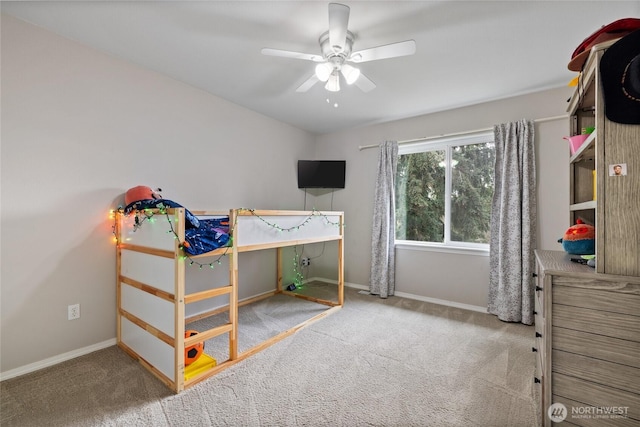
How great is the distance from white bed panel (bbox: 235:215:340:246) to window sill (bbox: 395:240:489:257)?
109cm

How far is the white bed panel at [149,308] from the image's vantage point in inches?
68.1

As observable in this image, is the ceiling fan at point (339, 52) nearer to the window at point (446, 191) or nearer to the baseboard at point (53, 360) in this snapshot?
the window at point (446, 191)

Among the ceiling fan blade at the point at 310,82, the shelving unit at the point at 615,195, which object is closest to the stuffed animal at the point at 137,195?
the ceiling fan blade at the point at 310,82

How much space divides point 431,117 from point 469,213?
128 centimetres

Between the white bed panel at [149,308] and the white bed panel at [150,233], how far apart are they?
0.36m

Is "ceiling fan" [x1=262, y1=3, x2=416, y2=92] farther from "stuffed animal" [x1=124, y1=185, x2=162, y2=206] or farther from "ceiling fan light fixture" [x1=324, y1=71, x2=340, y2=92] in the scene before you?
"stuffed animal" [x1=124, y1=185, x2=162, y2=206]

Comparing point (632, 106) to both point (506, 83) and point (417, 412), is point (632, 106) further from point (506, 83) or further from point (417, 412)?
point (506, 83)

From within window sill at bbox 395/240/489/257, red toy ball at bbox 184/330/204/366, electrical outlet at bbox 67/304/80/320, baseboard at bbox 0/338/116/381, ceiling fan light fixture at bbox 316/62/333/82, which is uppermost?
ceiling fan light fixture at bbox 316/62/333/82

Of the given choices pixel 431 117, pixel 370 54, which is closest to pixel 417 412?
pixel 370 54

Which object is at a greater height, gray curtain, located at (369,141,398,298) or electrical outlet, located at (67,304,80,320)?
gray curtain, located at (369,141,398,298)

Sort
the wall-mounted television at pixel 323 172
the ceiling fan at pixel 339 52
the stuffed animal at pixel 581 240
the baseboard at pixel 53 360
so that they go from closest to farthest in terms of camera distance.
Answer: the stuffed animal at pixel 581 240, the ceiling fan at pixel 339 52, the baseboard at pixel 53 360, the wall-mounted television at pixel 323 172

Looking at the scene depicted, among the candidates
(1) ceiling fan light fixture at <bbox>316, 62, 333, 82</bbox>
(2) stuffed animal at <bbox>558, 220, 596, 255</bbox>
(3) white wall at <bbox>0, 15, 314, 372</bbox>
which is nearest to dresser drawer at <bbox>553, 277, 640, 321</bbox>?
(2) stuffed animal at <bbox>558, 220, 596, 255</bbox>

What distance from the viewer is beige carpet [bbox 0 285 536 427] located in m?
1.48

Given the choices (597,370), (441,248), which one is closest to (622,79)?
(597,370)
